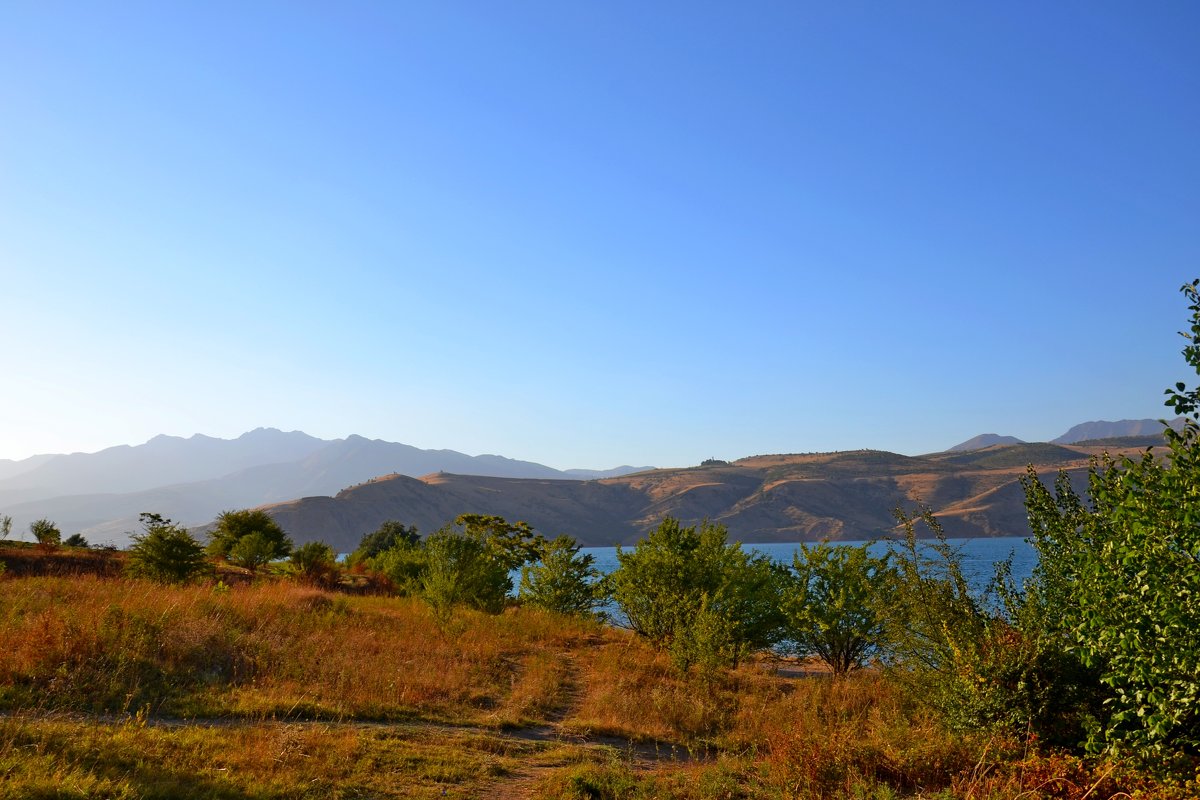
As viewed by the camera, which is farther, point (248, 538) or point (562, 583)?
point (248, 538)

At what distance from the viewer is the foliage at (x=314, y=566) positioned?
2848cm

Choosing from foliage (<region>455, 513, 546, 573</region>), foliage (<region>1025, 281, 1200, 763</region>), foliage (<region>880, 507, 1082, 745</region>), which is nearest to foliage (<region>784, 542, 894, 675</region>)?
foliage (<region>880, 507, 1082, 745</region>)

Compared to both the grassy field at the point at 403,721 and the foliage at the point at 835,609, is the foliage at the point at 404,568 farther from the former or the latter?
the foliage at the point at 835,609

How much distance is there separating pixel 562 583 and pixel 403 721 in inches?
592

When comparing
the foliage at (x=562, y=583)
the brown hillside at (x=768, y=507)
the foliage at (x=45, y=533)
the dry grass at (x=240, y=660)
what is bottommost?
the brown hillside at (x=768, y=507)

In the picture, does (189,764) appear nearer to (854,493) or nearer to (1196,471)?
(1196,471)

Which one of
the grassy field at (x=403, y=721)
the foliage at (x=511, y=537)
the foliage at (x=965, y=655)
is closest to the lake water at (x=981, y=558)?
the foliage at (x=965, y=655)

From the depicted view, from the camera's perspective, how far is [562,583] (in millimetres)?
25438

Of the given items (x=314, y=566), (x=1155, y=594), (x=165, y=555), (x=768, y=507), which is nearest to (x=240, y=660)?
(x=165, y=555)

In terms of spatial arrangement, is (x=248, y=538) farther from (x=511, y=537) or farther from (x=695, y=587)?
(x=695, y=587)

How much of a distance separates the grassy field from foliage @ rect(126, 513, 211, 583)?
512 cm

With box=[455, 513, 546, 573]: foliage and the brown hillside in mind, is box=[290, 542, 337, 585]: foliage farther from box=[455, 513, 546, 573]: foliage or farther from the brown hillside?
the brown hillside

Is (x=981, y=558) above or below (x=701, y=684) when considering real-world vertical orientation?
below

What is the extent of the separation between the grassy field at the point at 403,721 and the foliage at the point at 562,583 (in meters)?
8.08
